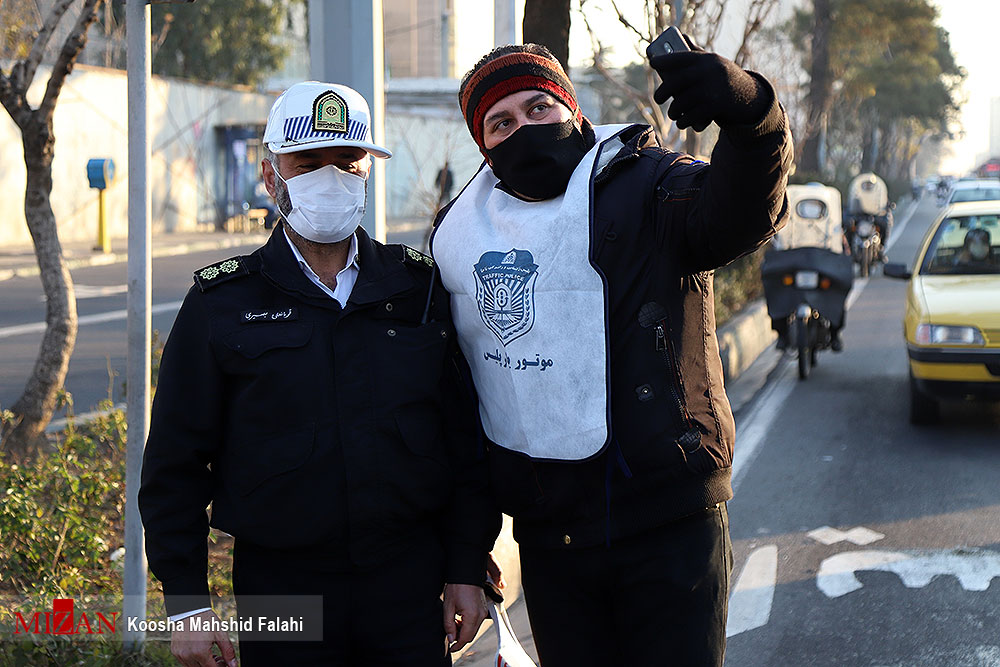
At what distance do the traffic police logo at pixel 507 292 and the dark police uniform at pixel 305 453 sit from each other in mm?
157

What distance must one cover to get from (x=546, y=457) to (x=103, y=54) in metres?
28.8

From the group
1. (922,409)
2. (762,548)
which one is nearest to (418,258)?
(762,548)

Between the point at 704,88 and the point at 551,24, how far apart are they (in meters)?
5.99

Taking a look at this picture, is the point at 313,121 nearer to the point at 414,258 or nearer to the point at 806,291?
the point at 414,258

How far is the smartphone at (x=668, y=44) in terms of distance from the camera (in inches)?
82.8

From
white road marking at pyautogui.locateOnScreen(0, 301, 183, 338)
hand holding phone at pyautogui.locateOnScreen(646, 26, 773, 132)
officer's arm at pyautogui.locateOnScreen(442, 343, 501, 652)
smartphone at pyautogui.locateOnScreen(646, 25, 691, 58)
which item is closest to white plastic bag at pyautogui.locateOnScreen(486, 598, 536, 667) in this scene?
officer's arm at pyautogui.locateOnScreen(442, 343, 501, 652)

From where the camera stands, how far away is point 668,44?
6.95 feet

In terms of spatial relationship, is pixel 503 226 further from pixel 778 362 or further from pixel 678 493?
pixel 778 362

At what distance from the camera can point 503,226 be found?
2557 mm

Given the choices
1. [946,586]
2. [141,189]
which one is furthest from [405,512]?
[946,586]

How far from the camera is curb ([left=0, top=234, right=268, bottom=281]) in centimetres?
1791

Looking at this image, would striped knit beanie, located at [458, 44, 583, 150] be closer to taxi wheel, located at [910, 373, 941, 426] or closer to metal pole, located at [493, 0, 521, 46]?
metal pole, located at [493, 0, 521, 46]

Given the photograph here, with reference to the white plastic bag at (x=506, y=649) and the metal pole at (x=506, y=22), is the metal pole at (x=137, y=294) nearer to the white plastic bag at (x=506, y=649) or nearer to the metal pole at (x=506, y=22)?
the white plastic bag at (x=506, y=649)

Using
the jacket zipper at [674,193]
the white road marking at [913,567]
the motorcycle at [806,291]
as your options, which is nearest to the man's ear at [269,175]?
the jacket zipper at [674,193]
